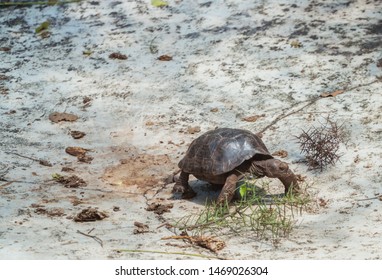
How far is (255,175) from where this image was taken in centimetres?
582

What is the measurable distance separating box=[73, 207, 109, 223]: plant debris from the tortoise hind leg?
2.64 feet

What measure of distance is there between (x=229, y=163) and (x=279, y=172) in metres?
0.36

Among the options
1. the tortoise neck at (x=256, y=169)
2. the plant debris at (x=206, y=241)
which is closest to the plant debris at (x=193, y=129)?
the tortoise neck at (x=256, y=169)

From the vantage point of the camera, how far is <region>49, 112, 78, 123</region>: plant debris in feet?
24.3

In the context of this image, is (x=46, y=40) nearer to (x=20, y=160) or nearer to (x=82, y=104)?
(x=82, y=104)

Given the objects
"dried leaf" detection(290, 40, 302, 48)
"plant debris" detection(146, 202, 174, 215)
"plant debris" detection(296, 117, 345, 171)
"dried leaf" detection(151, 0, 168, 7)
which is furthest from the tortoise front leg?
"dried leaf" detection(151, 0, 168, 7)

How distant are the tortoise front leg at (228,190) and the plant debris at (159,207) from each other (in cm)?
36

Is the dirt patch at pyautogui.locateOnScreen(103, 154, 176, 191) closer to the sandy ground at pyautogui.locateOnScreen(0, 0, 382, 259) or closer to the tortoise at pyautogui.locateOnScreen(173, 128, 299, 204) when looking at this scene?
the sandy ground at pyautogui.locateOnScreen(0, 0, 382, 259)

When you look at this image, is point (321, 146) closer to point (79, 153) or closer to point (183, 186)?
point (183, 186)

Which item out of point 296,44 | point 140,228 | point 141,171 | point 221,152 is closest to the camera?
point 140,228

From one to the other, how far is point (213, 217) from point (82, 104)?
2.85 meters

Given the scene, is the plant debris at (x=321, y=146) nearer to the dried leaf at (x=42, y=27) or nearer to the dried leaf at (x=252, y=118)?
the dried leaf at (x=252, y=118)

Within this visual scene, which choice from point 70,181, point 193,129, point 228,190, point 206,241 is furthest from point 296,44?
point 206,241
